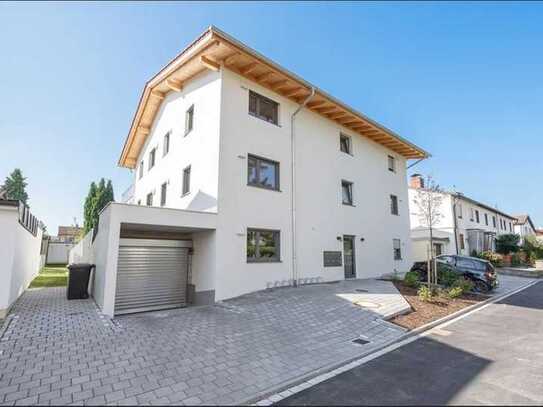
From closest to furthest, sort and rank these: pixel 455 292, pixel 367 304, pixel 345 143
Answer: pixel 367 304, pixel 455 292, pixel 345 143

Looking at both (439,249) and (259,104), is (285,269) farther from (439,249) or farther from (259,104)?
(439,249)

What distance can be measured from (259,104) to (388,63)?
5690 mm

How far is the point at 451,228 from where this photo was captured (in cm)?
2577

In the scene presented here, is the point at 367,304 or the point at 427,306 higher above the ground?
the point at 367,304

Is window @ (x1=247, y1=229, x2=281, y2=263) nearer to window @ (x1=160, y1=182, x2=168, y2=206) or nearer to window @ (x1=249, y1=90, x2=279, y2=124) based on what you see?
window @ (x1=249, y1=90, x2=279, y2=124)

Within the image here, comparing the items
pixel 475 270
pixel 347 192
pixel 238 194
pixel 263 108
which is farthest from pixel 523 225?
pixel 238 194

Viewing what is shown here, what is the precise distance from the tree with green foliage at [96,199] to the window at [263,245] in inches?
780

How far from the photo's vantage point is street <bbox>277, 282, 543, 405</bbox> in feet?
13.4

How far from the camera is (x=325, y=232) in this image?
13.3m

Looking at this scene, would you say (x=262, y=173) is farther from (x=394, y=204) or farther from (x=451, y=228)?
(x=451, y=228)

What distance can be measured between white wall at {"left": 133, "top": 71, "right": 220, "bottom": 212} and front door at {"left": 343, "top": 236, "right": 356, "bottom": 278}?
7691mm

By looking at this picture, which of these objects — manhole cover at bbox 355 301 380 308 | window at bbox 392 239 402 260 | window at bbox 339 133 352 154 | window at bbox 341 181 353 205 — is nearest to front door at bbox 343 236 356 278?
window at bbox 341 181 353 205

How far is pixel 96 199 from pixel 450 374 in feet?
89.9

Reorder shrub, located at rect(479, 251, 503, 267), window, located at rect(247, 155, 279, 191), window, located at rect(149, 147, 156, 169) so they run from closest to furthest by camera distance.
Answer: window, located at rect(247, 155, 279, 191), window, located at rect(149, 147, 156, 169), shrub, located at rect(479, 251, 503, 267)
